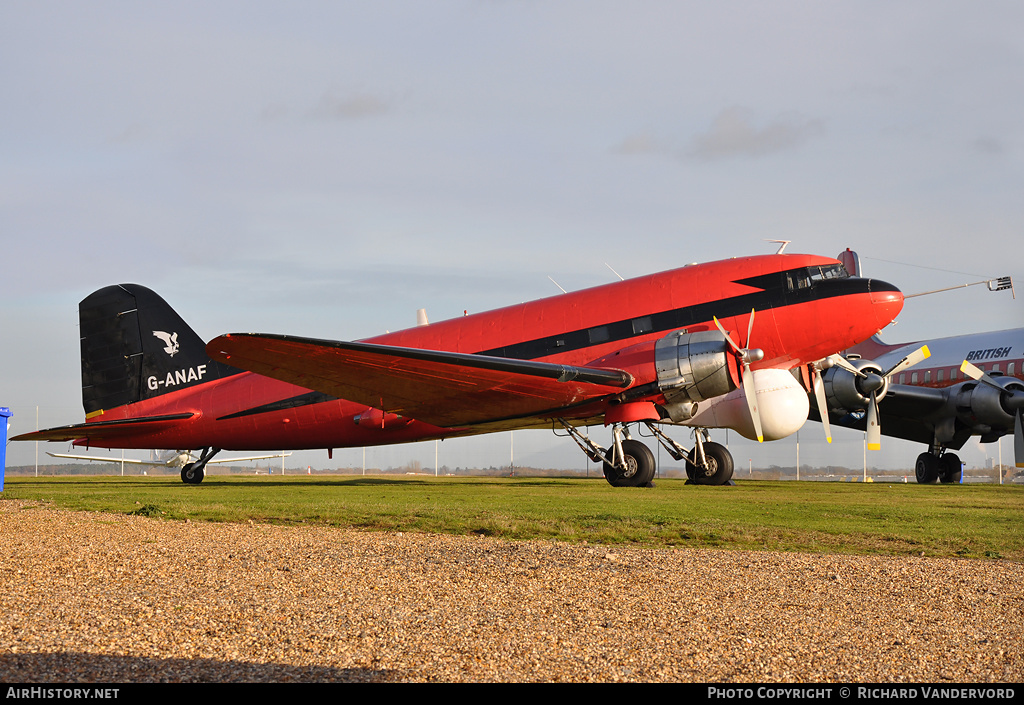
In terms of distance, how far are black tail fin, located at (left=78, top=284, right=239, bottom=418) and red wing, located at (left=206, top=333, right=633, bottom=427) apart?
840cm

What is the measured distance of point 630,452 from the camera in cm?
1939

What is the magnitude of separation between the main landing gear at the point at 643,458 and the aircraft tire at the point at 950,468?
1629cm

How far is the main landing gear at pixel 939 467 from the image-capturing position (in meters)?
33.3

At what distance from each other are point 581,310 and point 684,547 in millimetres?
11152

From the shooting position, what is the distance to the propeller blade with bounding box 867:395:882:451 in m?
24.3

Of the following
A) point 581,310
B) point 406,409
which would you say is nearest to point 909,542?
point 581,310

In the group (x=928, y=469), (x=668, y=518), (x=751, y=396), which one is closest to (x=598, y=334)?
(x=751, y=396)

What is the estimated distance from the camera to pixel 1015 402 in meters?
30.4

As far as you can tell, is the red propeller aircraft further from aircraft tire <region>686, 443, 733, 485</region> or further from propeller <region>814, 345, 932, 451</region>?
propeller <region>814, 345, 932, 451</region>

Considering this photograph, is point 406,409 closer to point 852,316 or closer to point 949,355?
point 852,316

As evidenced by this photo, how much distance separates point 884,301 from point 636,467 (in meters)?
6.85

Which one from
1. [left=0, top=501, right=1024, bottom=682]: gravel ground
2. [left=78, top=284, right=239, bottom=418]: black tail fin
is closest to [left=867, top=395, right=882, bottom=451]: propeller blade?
[left=0, top=501, right=1024, bottom=682]: gravel ground

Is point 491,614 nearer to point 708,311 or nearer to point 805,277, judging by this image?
point 708,311

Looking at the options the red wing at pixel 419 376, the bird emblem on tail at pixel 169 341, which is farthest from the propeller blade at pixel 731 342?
the bird emblem on tail at pixel 169 341
